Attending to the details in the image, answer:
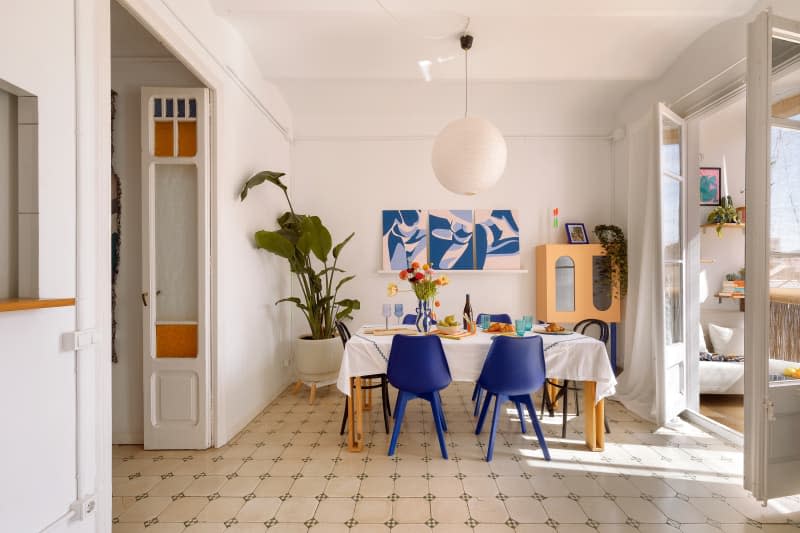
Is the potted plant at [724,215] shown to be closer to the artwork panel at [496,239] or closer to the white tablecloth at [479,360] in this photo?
the artwork panel at [496,239]

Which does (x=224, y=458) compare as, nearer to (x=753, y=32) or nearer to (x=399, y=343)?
(x=399, y=343)

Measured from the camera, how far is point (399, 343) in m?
2.76

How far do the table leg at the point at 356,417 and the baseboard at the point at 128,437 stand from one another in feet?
5.12

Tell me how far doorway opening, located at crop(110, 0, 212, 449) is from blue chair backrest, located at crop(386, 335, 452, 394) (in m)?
1.37

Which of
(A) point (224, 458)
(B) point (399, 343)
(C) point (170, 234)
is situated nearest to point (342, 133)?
(C) point (170, 234)

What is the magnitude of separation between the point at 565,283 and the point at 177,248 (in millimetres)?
3762

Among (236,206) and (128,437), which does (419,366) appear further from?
(128,437)

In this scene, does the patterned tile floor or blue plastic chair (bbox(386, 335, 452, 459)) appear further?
blue plastic chair (bbox(386, 335, 452, 459))

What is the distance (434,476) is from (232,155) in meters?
2.76

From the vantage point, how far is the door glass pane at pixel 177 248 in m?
2.99

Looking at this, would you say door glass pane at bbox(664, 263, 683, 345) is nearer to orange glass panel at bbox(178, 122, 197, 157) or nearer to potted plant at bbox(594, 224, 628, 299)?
potted plant at bbox(594, 224, 628, 299)

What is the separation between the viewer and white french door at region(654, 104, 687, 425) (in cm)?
328

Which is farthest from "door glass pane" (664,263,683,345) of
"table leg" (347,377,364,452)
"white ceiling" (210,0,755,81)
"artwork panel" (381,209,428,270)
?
"table leg" (347,377,364,452)

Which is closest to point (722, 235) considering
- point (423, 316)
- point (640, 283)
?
point (640, 283)
